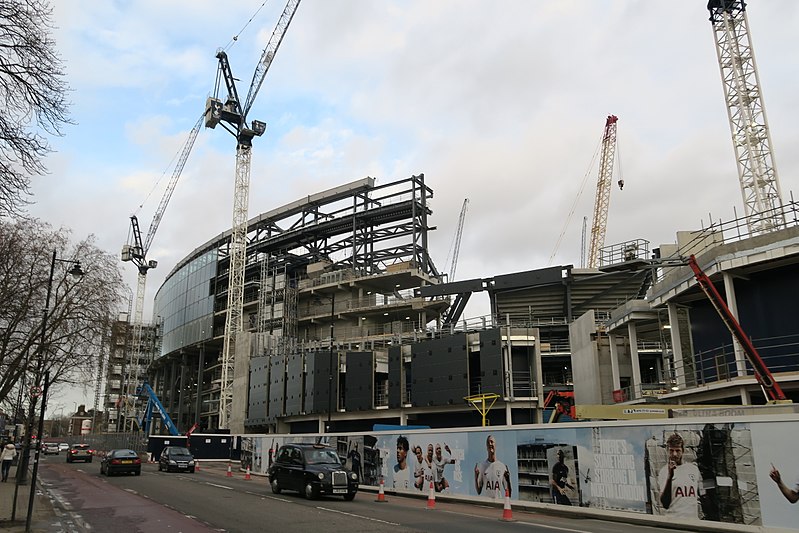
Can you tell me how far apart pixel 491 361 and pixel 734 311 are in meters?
25.1

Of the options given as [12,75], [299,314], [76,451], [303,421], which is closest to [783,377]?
[12,75]

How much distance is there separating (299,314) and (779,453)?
68972 millimetres

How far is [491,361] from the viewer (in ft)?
163

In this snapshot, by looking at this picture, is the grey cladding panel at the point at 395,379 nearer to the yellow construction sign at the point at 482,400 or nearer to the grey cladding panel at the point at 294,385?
the yellow construction sign at the point at 482,400

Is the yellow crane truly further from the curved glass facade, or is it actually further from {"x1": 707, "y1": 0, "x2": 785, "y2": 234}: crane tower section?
the curved glass facade

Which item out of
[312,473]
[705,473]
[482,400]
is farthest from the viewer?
[482,400]

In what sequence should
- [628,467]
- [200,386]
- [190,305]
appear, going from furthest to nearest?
[190,305] → [200,386] → [628,467]

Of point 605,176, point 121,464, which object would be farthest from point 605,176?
point 121,464

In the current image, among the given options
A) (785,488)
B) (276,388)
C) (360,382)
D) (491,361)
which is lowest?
(785,488)

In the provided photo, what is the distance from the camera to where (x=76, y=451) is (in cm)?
5231

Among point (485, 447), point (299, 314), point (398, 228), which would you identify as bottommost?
point (485, 447)

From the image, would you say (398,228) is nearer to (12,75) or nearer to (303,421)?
(303,421)

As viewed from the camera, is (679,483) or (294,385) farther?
(294,385)

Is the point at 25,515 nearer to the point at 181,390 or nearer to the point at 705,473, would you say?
the point at 705,473
